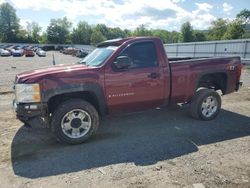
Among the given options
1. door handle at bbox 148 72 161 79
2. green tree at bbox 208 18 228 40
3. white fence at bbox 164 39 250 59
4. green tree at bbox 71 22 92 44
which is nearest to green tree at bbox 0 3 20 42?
green tree at bbox 71 22 92 44

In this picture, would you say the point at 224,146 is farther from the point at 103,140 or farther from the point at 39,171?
the point at 39,171

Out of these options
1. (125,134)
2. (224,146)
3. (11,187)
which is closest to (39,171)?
(11,187)

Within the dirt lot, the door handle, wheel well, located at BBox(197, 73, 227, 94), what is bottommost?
the dirt lot

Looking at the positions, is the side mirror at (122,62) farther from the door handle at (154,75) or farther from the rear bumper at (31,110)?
the rear bumper at (31,110)

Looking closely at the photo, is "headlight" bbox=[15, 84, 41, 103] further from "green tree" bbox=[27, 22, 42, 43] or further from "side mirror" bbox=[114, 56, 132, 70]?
"green tree" bbox=[27, 22, 42, 43]

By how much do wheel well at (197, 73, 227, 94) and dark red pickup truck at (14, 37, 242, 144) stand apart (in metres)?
0.28

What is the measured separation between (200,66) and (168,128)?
65.5 inches

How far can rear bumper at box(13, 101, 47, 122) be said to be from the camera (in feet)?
16.0

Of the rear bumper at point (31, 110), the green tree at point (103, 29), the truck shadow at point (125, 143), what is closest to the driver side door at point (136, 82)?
the truck shadow at point (125, 143)

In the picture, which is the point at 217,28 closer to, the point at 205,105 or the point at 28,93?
the point at 205,105

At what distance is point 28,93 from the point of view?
4844mm

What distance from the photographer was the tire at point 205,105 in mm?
6492

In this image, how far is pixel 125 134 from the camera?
5.80 m

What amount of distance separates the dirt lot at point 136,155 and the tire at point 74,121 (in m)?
0.20
